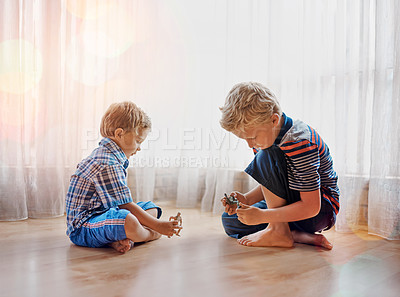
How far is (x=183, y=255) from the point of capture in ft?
3.71

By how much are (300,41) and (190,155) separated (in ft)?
2.64

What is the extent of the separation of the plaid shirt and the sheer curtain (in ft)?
2.02

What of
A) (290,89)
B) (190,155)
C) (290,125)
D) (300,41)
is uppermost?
(300,41)

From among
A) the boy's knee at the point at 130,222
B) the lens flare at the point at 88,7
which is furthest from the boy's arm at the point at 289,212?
the lens flare at the point at 88,7

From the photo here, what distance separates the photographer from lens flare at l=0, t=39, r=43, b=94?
5.60 ft

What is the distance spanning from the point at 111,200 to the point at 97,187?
0.06 metres

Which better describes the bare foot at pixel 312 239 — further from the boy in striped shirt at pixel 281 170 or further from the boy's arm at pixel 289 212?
the boy's arm at pixel 289 212

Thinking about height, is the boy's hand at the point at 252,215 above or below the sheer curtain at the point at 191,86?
below

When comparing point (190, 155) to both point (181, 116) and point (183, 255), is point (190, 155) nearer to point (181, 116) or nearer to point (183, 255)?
point (181, 116)

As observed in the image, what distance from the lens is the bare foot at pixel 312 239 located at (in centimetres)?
121

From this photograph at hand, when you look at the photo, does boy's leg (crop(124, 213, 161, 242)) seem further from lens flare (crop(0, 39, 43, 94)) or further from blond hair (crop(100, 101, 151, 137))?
lens flare (crop(0, 39, 43, 94))

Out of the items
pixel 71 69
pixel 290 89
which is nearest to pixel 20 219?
pixel 71 69

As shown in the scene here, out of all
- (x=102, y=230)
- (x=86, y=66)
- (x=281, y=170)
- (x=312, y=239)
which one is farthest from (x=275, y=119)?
(x=86, y=66)

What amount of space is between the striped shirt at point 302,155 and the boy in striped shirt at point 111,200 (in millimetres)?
407
